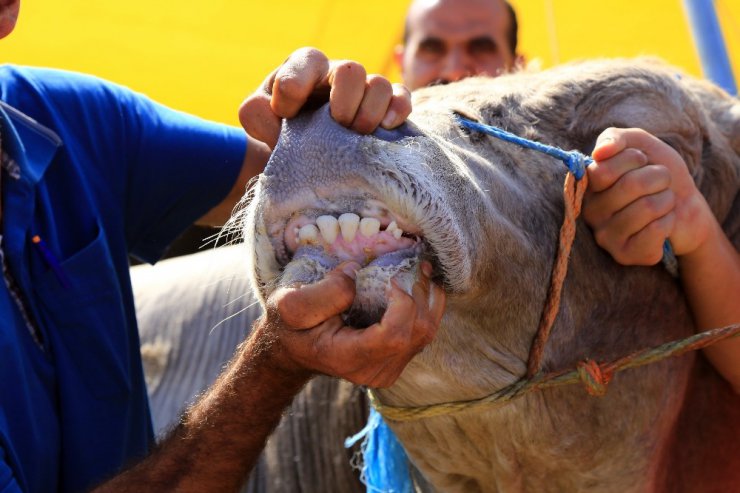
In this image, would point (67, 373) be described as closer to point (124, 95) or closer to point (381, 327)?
point (124, 95)

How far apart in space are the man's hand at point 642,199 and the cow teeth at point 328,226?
85cm

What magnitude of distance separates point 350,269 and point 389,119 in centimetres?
36

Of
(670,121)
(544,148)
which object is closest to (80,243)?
(544,148)

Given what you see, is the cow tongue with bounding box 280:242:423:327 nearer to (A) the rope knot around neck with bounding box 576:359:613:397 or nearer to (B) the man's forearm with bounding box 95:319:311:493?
(B) the man's forearm with bounding box 95:319:311:493

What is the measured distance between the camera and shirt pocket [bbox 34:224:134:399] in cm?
291

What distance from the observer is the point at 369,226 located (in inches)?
79.7

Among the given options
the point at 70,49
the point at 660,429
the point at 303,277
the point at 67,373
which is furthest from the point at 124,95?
the point at 70,49

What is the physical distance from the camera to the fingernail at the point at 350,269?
2002 mm

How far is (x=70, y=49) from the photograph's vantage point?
8.45m

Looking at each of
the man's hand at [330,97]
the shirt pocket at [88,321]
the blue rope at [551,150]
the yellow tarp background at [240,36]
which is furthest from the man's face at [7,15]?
the yellow tarp background at [240,36]

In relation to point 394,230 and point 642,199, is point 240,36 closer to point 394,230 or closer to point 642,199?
point 642,199

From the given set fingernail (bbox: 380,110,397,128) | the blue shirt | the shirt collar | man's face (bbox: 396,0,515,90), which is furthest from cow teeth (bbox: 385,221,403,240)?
man's face (bbox: 396,0,515,90)

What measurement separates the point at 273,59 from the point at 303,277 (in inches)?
301

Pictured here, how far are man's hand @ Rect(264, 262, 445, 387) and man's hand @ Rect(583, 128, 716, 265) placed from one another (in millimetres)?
692
